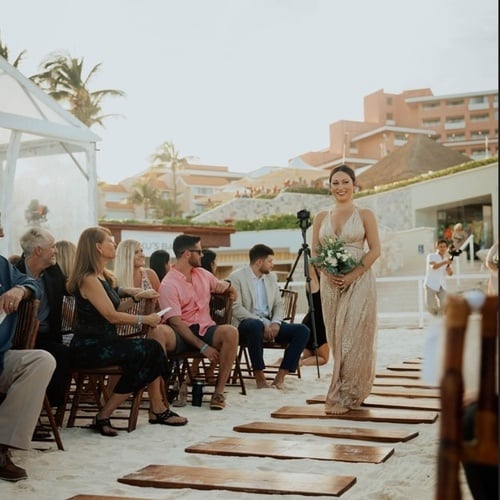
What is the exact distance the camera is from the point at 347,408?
5340 millimetres

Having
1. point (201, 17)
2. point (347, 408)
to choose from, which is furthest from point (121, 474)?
point (201, 17)

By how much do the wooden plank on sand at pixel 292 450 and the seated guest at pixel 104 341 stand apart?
69 cm

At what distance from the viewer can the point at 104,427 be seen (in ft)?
15.6

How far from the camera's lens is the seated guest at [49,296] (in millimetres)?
4762

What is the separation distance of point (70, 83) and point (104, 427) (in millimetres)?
28905

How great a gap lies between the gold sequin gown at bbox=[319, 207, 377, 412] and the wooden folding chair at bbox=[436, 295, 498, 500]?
398cm

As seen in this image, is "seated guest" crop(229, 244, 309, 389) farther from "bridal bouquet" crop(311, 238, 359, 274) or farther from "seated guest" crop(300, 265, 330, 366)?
"bridal bouquet" crop(311, 238, 359, 274)

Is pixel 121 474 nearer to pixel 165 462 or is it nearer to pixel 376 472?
pixel 165 462

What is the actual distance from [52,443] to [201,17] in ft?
21.8

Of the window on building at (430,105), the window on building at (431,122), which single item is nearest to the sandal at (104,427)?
the window on building at (431,122)

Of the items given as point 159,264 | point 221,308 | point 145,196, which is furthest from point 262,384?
point 145,196

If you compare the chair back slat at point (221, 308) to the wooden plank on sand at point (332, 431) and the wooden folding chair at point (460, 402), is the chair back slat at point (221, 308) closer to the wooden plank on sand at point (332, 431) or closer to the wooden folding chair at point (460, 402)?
the wooden plank on sand at point (332, 431)

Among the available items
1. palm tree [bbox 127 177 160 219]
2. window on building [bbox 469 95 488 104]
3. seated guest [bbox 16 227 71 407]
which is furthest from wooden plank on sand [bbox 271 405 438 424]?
window on building [bbox 469 95 488 104]

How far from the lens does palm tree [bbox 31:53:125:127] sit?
31641 mm
